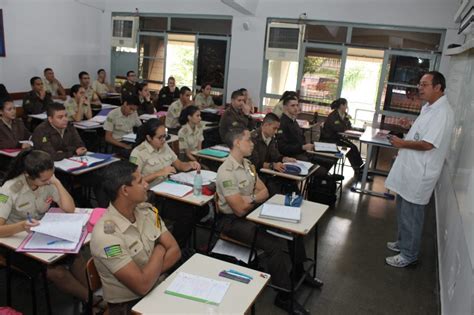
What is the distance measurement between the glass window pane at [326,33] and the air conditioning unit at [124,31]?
170 inches

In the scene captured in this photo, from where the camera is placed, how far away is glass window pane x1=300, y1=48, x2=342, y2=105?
795cm

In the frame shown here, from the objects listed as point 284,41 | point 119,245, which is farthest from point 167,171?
point 284,41

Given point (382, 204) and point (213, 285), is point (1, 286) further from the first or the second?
point (382, 204)

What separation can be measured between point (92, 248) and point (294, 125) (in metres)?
3.73

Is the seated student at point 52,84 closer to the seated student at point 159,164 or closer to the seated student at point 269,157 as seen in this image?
the seated student at point 159,164

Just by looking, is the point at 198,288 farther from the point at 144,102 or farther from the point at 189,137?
the point at 144,102

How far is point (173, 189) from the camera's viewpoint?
333 cm

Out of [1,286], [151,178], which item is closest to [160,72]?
[151,178]

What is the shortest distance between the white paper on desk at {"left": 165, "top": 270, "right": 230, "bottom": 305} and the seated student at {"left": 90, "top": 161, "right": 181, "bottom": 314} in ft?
0.40

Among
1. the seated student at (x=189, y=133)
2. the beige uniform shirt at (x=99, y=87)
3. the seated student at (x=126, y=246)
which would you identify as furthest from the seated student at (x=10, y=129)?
the beige uniform shirt at (x=99, y=87)

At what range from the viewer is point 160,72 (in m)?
9.77

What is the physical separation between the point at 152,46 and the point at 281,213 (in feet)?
26.0

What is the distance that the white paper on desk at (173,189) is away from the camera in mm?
3244

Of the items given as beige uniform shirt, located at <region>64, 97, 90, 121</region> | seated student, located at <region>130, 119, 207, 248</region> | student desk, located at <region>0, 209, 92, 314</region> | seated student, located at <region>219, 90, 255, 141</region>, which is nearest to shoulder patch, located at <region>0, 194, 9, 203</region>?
student desk, located at <region>0, 209, 92, 314</region>
